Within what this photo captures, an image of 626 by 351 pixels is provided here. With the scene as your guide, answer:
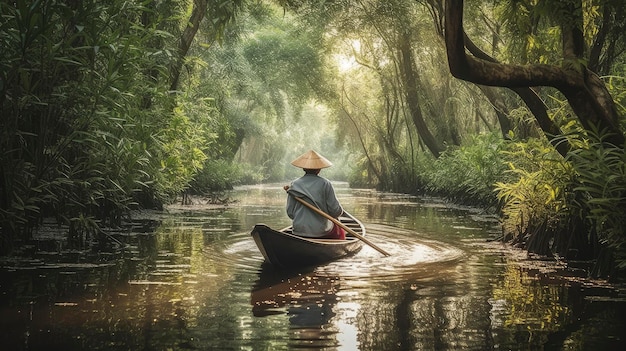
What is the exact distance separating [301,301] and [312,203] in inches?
134

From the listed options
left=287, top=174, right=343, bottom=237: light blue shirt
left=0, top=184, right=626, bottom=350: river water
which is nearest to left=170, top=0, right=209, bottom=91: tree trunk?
left=0, top=184, right=626, bottom=350: river water

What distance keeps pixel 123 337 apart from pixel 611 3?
7.35 m

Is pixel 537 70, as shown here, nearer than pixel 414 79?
Yes

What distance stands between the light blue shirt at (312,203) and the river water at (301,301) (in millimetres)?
692

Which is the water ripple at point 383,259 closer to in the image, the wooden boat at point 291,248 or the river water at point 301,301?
the river water at point 301,301

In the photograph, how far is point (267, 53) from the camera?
3359 centimetres

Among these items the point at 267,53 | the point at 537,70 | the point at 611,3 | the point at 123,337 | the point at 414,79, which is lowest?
the point at 123,337

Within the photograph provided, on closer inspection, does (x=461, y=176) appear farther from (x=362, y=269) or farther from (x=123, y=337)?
(x=123, y=337)

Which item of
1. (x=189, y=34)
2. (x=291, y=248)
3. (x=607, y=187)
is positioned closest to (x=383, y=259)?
(x=291, y=248)

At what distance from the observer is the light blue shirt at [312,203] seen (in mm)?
9414

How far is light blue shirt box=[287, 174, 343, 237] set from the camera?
9.41 meters

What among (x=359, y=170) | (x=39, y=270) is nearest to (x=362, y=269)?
(x=39, y=270)

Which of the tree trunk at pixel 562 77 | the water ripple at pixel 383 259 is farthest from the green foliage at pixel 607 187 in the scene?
the water ripple at pixel 383 259

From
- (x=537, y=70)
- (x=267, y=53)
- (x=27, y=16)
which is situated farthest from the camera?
(x=267, y=53)
